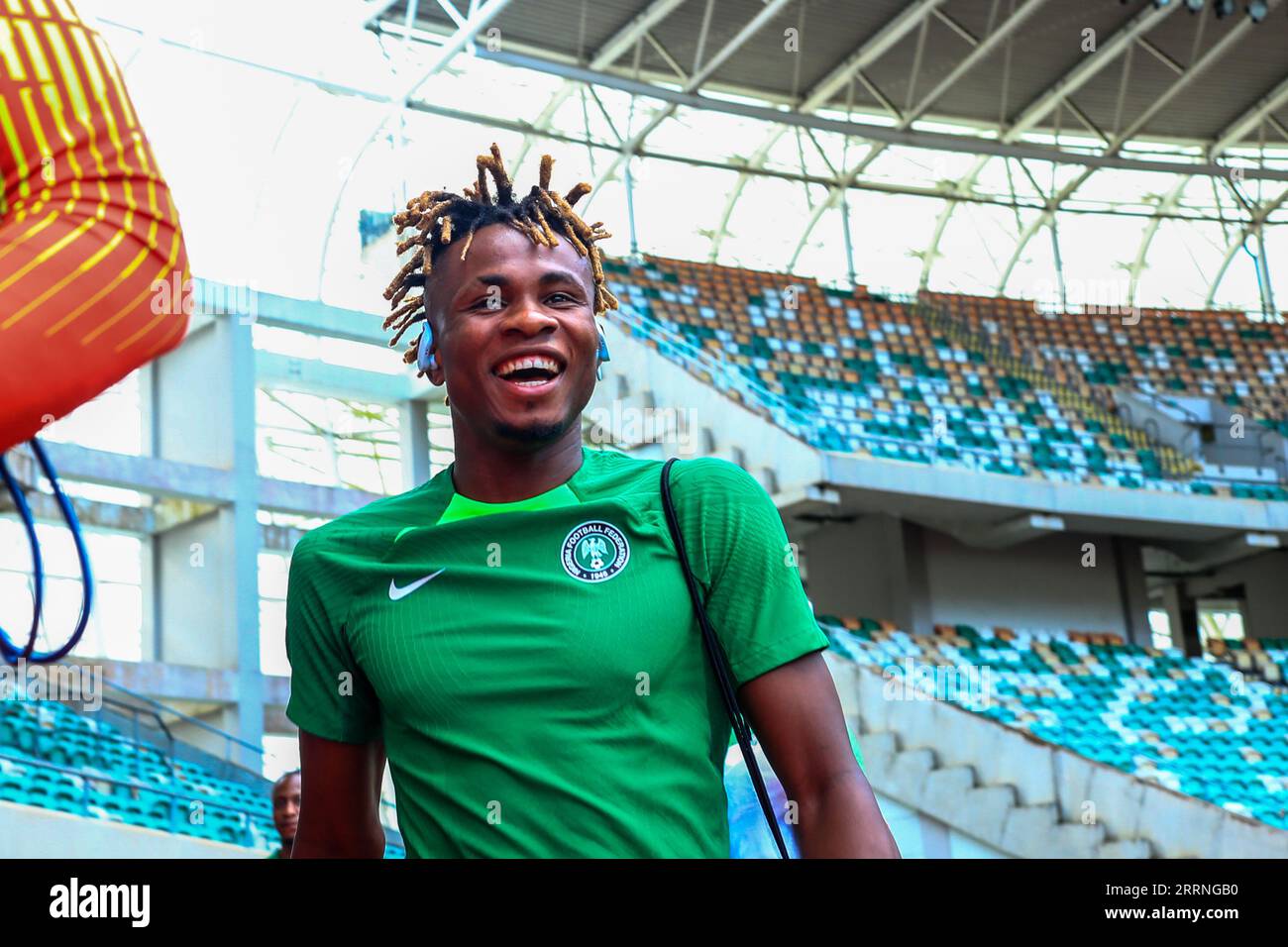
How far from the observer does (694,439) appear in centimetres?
1803

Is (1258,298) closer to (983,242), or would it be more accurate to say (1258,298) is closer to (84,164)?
(983,242)

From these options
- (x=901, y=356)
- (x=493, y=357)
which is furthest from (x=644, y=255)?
(x=493, y=357)

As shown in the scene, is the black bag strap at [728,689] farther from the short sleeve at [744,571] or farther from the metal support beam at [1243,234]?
the metal support beam at [1243,234]

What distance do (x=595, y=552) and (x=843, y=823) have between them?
1.31ft

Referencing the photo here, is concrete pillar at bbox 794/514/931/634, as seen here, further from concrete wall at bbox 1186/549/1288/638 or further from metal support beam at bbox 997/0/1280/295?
metal support beam at bbox 997/0/1280/295

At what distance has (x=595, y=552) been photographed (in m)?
2.00

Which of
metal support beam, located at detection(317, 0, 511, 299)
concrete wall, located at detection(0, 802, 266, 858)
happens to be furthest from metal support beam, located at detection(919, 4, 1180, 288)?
concrete wall, located at detection(0, 802, 266, 858)

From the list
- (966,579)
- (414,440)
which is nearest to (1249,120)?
(966,579)

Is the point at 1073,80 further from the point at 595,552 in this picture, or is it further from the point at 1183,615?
the point at 595,552

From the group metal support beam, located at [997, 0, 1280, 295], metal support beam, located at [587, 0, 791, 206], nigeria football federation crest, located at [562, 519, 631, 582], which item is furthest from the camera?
metal support beam, located at [997, 0, 1280, 295]

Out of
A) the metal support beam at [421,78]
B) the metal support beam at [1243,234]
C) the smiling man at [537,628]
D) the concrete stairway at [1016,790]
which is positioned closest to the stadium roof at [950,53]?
the metal support beam at [421,78]

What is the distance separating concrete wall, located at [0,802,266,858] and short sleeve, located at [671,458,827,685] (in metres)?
9.58

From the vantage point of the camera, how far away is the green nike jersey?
1.91m

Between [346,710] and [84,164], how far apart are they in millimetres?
821
